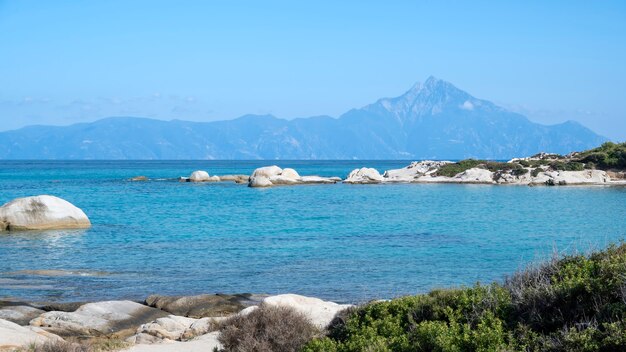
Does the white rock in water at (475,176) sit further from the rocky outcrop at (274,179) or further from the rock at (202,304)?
the rock at (202,304)

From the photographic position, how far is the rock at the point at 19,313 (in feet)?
52.6

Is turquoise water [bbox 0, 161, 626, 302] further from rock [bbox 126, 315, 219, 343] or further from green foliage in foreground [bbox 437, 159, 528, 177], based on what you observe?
green foliage in foreground [bbox 437, 159, 528, 177]

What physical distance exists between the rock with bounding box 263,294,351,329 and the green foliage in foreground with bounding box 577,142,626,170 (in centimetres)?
7595

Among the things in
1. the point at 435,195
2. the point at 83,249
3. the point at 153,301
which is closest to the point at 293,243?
the point at 83,249

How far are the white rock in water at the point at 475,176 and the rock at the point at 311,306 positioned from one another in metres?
70.3

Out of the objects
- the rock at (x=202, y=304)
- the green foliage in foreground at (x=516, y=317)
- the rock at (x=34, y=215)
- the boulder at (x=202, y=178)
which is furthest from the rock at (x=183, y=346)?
the boulder at (x=202, y=178)

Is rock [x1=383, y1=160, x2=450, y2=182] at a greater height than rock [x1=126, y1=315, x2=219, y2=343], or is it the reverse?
rock [x1=383, y1=160, x2=450, y2=182]

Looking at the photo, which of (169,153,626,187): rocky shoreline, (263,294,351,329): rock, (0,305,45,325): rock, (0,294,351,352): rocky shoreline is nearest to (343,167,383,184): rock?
(169,153,626,187): rocky shoreline

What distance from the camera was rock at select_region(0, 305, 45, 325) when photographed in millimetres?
16047

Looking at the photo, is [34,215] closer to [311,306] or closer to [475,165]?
[311,306]

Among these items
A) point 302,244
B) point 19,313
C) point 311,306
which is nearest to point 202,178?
point 302,244

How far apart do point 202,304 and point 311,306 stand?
3875mm

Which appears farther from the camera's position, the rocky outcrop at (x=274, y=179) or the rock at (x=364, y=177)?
the rock at (x=364, y=177)

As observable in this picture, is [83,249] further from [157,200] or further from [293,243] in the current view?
[157,200]
